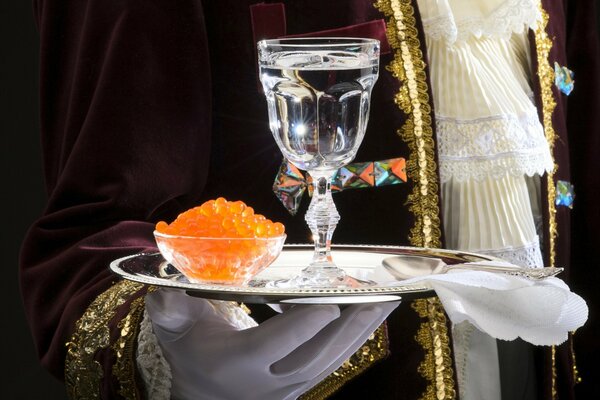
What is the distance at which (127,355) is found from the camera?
859 mm

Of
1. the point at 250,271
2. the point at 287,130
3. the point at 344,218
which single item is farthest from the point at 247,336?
the point at 344,218

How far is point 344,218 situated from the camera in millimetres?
1082

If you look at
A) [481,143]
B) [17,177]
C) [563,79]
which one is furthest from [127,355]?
[17,177]

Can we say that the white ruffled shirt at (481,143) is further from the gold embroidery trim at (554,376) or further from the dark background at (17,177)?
the dark background at (17,177)

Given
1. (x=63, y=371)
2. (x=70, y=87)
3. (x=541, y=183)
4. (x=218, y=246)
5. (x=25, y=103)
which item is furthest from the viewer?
(x=25, y=103)

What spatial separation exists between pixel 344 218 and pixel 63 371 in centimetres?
37

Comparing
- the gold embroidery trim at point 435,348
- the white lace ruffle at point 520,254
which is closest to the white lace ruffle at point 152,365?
the gold embroidery trim at point 435,348

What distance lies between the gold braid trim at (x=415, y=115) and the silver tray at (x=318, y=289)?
15cm

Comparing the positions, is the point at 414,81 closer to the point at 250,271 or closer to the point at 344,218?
the point at 344,218

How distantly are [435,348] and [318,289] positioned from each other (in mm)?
437

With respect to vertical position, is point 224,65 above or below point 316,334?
above

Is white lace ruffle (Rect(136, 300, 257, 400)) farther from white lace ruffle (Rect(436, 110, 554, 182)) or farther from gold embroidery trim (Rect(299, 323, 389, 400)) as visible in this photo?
white lace ruffle (Rect(436, 110, 554, 182))

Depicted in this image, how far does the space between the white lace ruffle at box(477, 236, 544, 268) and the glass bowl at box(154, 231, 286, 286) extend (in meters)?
0.41

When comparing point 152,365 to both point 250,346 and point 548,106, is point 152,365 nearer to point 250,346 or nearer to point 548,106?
point 250,346
